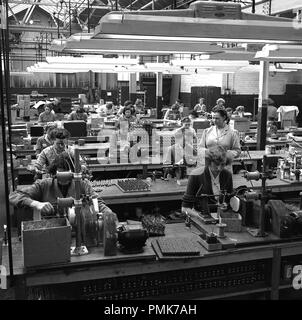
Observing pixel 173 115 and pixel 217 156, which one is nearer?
pixel 217 156

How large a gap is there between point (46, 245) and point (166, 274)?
827 mm

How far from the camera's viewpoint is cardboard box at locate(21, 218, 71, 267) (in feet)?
7.27

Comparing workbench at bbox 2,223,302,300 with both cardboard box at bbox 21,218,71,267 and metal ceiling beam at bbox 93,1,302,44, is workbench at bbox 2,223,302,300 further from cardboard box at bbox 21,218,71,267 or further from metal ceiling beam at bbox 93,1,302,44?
metal ceiling beam at bbox 93,1,302,44

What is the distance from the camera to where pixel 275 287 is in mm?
2758

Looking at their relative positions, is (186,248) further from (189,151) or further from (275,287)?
(189,151)

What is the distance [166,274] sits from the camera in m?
2.66

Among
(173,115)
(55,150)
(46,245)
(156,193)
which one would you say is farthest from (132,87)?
(46,245)

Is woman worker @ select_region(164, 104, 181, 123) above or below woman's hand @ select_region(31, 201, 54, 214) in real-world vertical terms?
above

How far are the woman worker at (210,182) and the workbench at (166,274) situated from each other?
24 centimetres

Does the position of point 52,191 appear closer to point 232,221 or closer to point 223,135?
point 232,221

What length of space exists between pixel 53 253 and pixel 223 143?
273 cm

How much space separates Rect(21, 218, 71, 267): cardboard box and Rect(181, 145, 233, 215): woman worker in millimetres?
1110

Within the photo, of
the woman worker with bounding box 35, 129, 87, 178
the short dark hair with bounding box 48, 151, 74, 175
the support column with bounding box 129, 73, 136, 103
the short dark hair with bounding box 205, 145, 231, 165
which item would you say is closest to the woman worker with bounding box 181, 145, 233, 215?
the short dark hair with bounding box 205, 145, 231, 165
